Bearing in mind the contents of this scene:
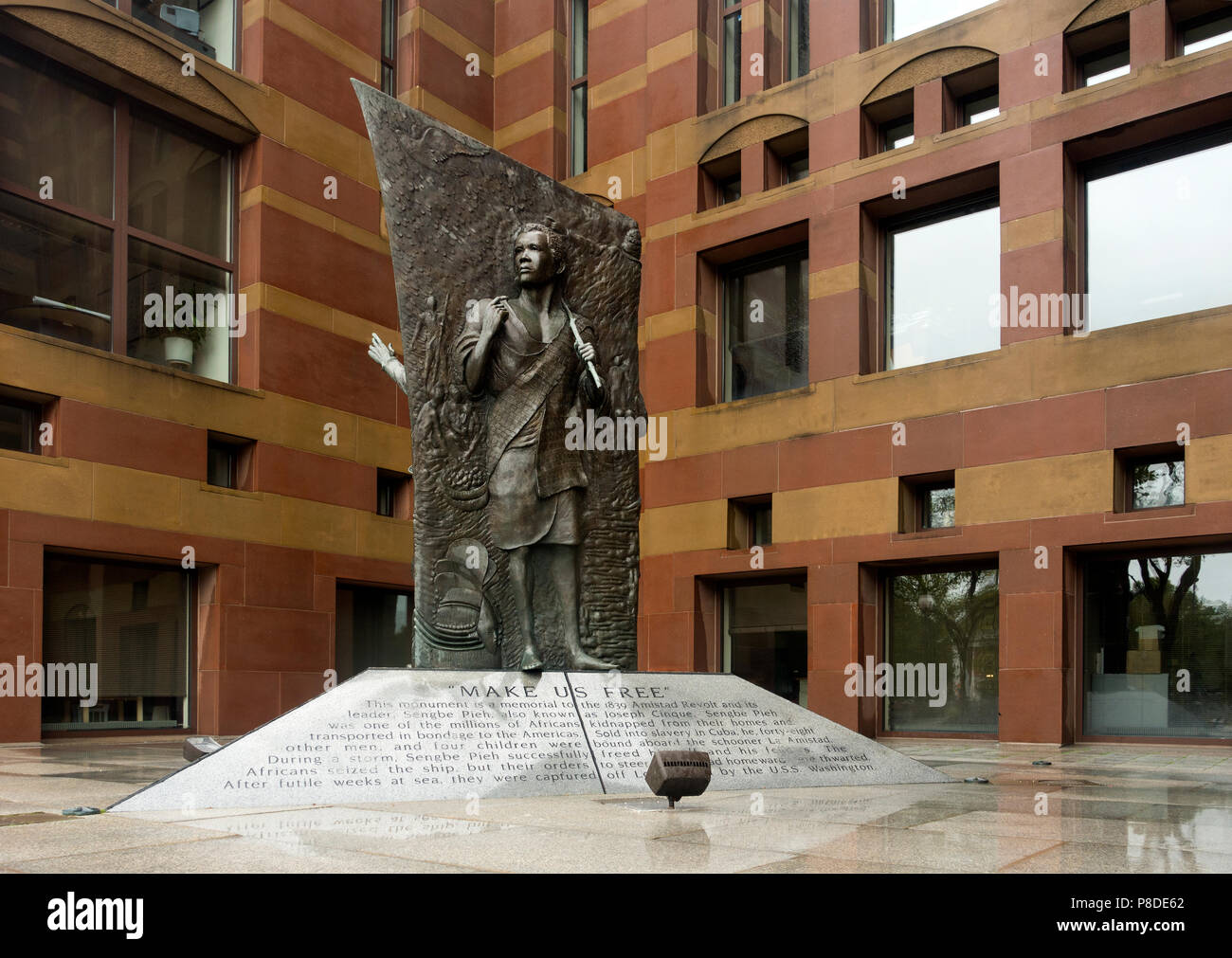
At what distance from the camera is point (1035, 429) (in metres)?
15.9

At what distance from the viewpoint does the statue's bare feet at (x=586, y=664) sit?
10055 millimetres

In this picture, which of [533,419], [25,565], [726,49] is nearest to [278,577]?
[25,565]

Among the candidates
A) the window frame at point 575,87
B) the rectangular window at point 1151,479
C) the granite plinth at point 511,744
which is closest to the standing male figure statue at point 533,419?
the granite plinth at point 511,744

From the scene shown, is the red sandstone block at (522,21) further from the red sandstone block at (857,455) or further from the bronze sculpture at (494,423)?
the bronze sculpture at (494,423)

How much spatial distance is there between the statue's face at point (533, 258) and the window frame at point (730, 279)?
31.6 ft

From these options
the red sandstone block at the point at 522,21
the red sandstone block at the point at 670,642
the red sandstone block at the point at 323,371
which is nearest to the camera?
the red sandstone block at the point at 323,371

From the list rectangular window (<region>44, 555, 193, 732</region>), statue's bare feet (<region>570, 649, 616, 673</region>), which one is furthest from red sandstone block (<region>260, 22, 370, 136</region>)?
statue's bare feet (<region>570, 649, 616, 673</region>)

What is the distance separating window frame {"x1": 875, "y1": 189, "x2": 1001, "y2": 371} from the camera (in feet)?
59.1

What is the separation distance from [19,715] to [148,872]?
11.5 m

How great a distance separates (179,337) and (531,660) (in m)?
10.3

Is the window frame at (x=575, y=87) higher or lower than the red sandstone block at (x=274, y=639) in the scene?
higher

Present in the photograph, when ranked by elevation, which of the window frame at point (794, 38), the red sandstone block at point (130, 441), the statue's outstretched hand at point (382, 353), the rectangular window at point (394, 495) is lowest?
the rectangular window at point (394, 495)

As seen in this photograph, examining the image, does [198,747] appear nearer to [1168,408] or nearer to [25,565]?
[25,565]

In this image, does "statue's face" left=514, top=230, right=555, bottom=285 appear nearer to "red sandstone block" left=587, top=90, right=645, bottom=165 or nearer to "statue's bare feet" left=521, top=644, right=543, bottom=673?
"statue's bare feet" left=521, top=644, right=543, bottom=673
